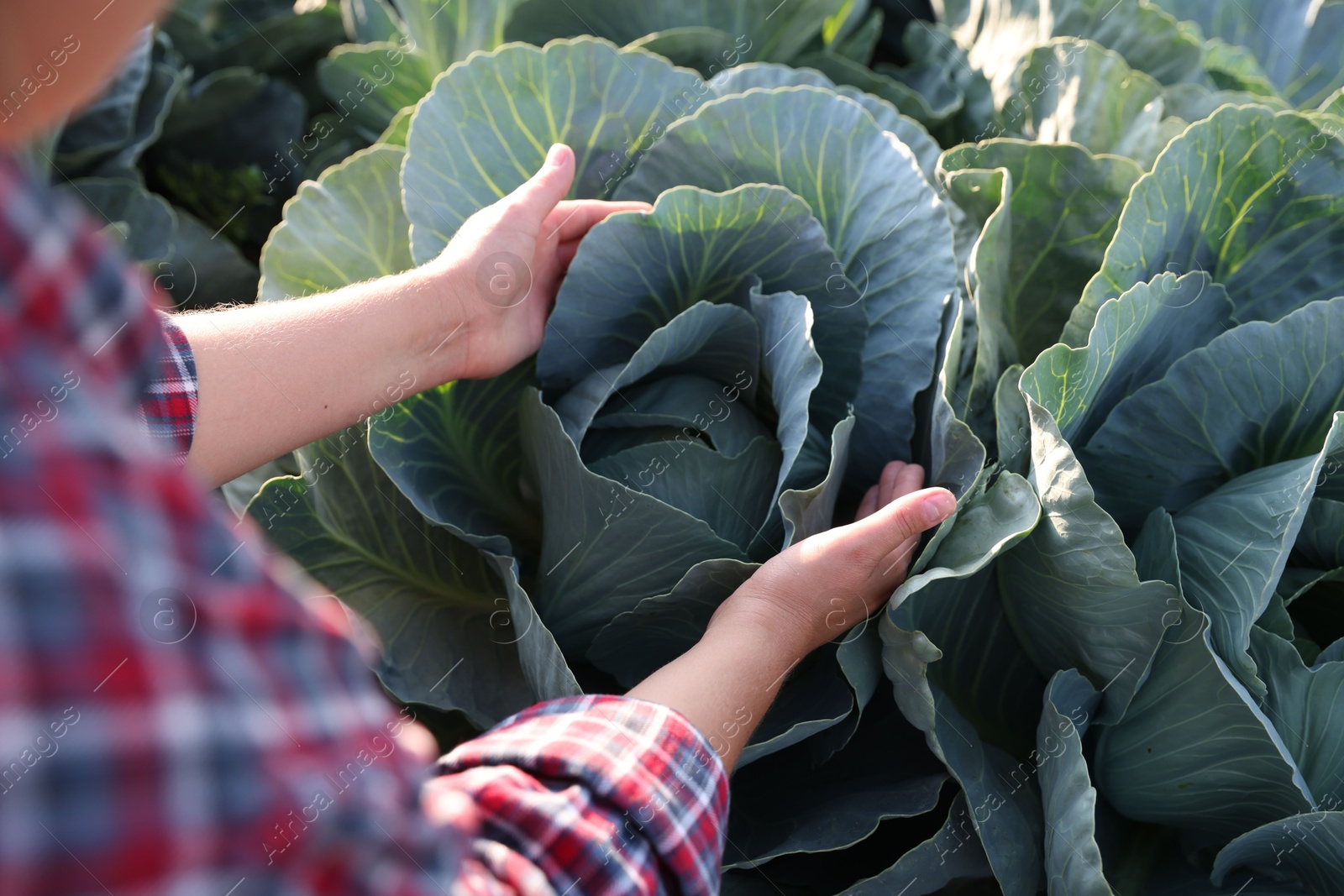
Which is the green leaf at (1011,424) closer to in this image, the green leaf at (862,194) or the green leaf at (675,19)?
the green leaf at (862,194)

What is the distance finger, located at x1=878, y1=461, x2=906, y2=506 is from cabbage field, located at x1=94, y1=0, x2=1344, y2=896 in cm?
4

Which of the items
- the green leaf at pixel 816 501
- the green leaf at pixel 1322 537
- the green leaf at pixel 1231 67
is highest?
the green leaf at pixel 1231 67

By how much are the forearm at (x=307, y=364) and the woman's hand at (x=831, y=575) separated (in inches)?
17.7

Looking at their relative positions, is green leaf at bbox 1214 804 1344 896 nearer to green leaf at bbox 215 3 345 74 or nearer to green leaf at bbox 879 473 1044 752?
green leaf at bbox 879 473 1044 752

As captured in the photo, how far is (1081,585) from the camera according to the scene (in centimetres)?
92

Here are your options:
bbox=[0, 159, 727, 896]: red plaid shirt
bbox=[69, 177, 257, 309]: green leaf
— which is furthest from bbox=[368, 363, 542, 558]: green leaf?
bbox=[69, 177, 257, 309]: green leaf

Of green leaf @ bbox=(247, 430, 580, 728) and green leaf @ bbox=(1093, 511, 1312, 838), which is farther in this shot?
green leaf @ bbox=(247, 430, 580, 728)

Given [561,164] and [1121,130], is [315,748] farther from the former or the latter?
[1121,130]

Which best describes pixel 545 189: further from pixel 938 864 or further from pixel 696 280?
pixel 938 864

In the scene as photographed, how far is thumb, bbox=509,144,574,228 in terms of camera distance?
112 cm

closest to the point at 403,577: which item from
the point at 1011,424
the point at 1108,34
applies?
the point at 1011,424

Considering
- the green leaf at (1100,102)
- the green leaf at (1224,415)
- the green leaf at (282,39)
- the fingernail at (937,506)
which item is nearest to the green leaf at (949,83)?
the green leaf at (1100,102)

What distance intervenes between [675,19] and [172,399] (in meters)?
1.08

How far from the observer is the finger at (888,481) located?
1069 millimetres
